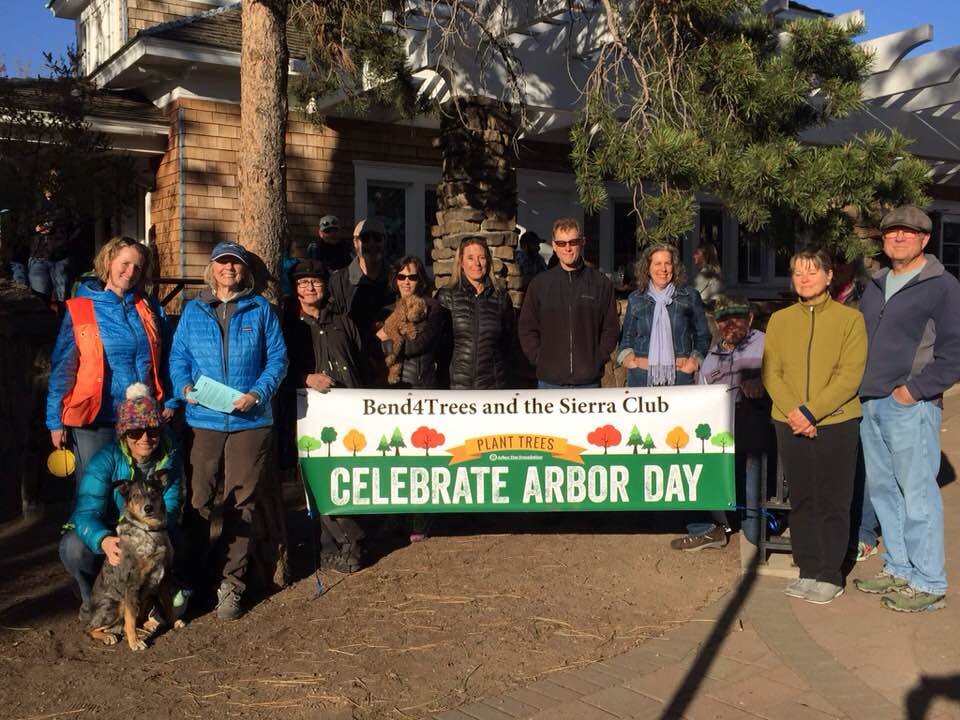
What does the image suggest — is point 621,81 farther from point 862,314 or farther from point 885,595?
point 885,595

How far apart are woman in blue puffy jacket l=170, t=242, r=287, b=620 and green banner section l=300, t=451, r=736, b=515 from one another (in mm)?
651

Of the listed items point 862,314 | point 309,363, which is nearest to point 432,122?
point 309,363

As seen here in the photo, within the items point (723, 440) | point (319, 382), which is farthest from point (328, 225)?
point (723, 440)

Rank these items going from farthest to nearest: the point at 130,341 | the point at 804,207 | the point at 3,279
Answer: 1. the point at 3,279
2. the point at 804,207
3. the point at 130,341

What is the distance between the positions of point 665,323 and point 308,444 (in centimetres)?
239

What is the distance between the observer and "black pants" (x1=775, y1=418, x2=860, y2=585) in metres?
5.27

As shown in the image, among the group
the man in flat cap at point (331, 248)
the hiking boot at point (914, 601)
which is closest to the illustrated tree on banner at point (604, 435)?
the hiking boot at point (914, 601)

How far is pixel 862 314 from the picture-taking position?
209 inches

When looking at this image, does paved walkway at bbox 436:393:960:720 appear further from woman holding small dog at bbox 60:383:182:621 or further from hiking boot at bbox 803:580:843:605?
woman holding small dog at bbox 60:383:182:621

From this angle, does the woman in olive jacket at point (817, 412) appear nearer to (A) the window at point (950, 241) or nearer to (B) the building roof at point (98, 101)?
(B) the building roof at point (98, 101)

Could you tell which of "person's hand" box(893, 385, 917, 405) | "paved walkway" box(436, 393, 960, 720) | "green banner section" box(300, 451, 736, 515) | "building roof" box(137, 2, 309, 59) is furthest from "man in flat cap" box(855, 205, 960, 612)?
"building roof" box(137, 2, 309, 59)

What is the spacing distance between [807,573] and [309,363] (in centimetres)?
317

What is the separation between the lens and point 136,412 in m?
4.81

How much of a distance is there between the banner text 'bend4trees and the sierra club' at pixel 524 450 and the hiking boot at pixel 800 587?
0.67 metres
